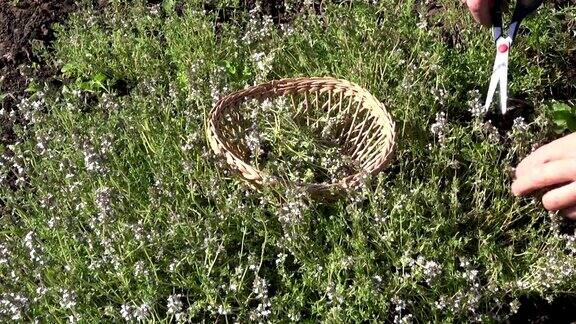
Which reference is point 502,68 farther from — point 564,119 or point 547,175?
point 547,175

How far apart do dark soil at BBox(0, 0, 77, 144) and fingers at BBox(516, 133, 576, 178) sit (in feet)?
8.52

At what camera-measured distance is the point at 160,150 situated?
336 cm

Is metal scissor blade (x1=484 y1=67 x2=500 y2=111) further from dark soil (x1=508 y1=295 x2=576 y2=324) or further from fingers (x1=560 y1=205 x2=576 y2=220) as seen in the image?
dark soil (x1=508 y1=295 x2=576 y2=324)

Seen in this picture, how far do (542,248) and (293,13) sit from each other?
6.31ft

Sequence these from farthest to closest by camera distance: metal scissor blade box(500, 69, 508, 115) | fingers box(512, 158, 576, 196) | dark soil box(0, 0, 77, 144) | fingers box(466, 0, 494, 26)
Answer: dark soil box(0, 0, 77, 144)
metal scissor blade box(500, 69, 508, 115)
fingers box(466, 0, 494, 26)
fingers box(512, 158, 576, 196)

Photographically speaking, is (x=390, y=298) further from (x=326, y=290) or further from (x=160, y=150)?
(x=160, y=150)

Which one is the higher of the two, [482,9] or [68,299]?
[482,9]

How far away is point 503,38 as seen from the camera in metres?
3.26

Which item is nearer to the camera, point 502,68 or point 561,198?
point 561,198

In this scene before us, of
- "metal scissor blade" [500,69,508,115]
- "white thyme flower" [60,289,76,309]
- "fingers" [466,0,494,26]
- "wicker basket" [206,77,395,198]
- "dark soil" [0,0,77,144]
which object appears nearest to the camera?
"white thyme flower" [60,289,76,309]

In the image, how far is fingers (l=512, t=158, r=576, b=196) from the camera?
100.0 inches

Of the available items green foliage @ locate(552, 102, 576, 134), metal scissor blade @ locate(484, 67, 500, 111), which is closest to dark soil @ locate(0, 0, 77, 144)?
metal scissor blade @ locate(484, 67, 500, 111)

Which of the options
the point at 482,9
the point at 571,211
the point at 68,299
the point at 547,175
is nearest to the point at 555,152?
the point at 547,175

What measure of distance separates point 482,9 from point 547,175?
30.0 inches
